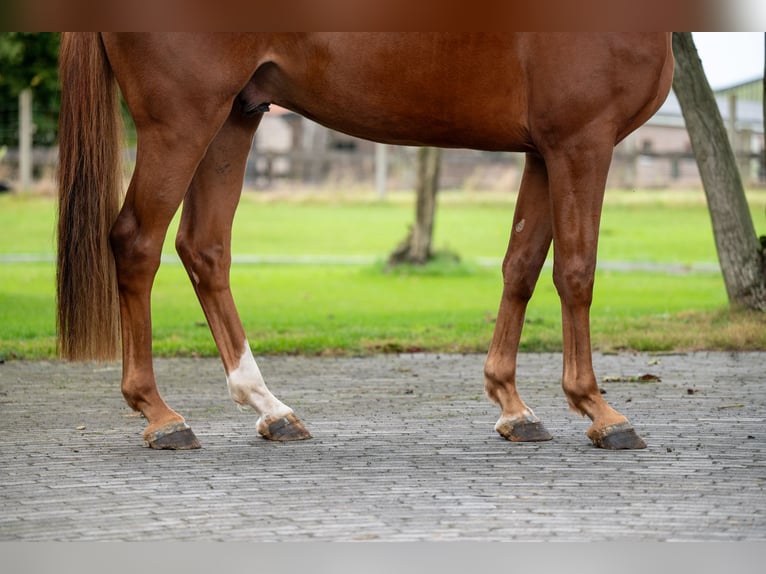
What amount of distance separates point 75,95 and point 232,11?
1.84 meters

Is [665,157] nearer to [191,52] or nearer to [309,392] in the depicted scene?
[309,392]

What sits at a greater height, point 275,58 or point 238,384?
point 275,58

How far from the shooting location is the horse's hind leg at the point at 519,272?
562cm

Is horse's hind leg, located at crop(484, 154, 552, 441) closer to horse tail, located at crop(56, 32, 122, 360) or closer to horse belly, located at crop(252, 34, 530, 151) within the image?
horse belly, located at crop(252, 34, 530, 151)

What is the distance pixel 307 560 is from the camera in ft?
11.5

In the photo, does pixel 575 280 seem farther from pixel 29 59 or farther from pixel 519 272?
pixel 29 59

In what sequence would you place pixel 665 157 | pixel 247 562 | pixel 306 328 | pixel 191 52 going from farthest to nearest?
pixel 665 157 → pixel 306 328 → pixel 191 52 → pixel 247 562

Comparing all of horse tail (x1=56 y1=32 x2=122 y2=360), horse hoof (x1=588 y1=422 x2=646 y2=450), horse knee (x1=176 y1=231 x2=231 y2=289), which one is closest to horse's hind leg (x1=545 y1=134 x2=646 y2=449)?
horse hoof (x1=588 y1=422 x2=646 y2=450)

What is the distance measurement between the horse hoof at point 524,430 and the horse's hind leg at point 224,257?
923mm

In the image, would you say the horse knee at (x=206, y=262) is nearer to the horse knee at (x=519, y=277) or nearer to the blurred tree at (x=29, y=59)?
the horse knee at (x=519, y=277)

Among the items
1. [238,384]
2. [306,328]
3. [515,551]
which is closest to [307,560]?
[515,551]

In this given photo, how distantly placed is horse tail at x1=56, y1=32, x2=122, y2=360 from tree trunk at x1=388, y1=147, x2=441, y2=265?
11.5 m

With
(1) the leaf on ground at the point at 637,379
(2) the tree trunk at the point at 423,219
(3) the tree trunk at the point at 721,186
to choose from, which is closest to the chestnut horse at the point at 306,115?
(1) the leaf on ground at the point at 637,379

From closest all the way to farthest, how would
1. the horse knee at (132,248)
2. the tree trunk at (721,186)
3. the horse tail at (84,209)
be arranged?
the horse knee at (132,248), the horse tail at (84,209), the tree trunk at (721,186)
